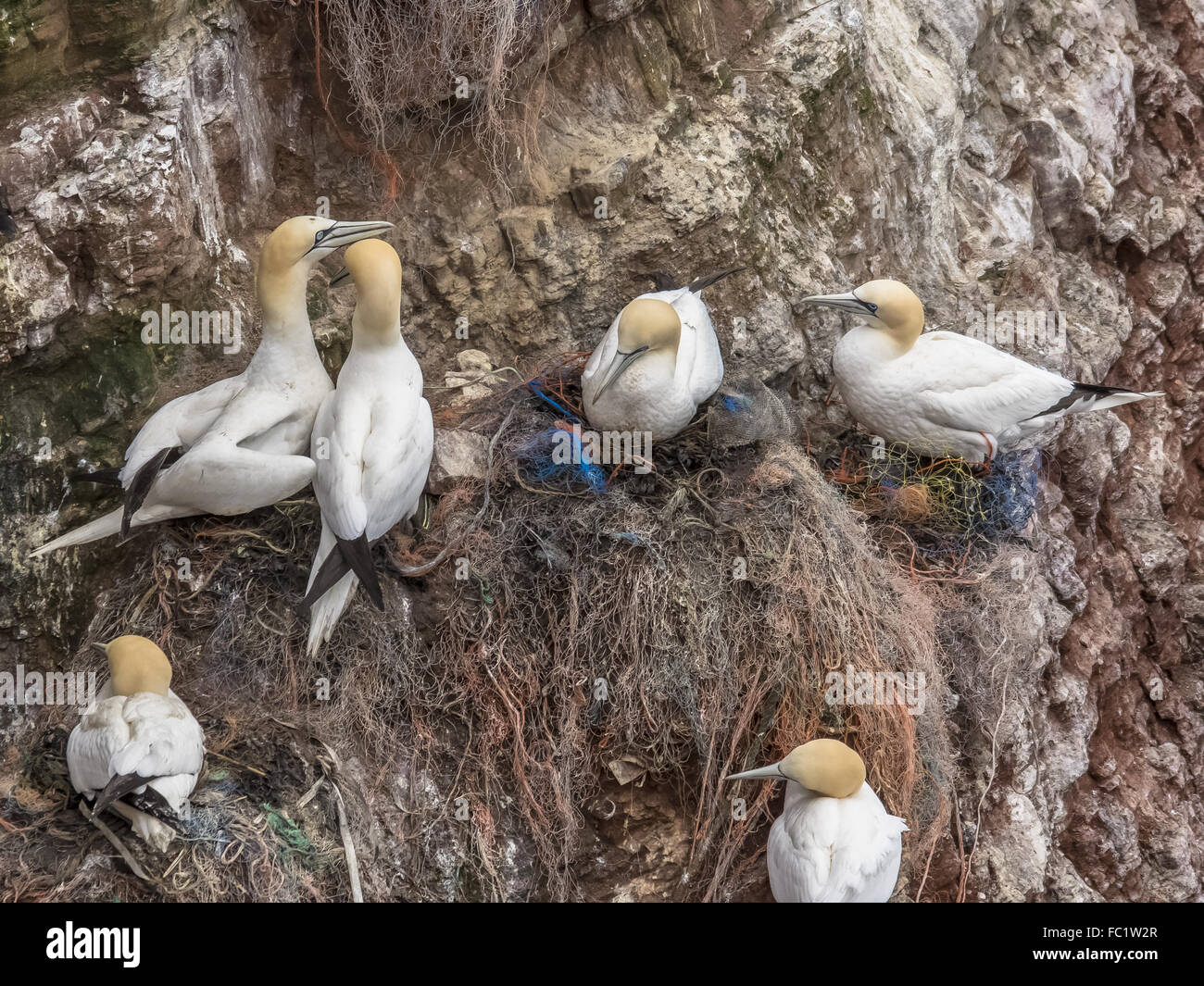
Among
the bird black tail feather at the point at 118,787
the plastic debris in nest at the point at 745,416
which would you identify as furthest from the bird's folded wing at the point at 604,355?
the bird black tail feather at the point at 118,787

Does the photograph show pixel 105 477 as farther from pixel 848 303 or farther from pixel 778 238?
pixel 778 238

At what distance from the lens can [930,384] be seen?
17.0 feet

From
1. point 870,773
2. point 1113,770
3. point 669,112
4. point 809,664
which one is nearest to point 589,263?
point 669,112

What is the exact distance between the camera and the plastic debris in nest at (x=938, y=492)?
5.33 metres

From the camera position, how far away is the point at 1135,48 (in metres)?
8.09

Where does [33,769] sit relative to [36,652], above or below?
below

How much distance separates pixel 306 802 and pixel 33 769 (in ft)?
2.95

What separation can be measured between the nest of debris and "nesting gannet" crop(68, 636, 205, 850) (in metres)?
0.26

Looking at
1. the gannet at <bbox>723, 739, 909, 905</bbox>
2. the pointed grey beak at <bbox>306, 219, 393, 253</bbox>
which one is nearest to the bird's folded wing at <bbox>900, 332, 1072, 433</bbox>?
the gannet at <bbox>723, 739, 909, 905</bbox>

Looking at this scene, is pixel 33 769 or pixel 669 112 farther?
pixel 669 112

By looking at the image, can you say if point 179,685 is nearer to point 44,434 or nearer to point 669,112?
point 44,434

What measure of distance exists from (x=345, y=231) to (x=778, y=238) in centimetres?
214

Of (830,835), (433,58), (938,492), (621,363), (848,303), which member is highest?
(433,58)

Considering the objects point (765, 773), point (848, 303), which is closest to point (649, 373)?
point (848, 303)
